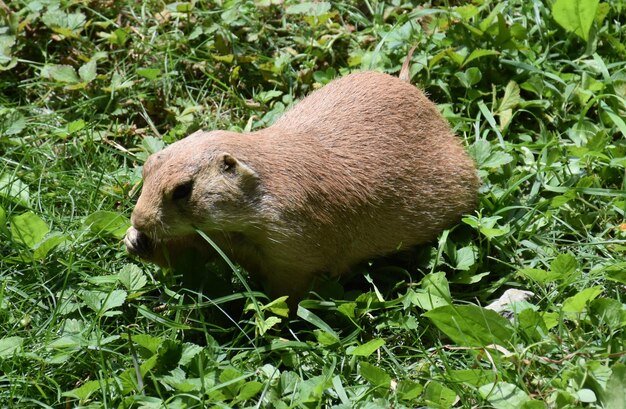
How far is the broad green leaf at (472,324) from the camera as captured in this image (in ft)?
14.6

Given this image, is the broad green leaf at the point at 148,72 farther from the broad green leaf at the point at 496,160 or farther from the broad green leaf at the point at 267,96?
the broad green leaf at the point at 496,160

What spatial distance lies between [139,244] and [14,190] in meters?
1.11

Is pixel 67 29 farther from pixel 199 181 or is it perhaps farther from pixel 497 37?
pixel 497 37

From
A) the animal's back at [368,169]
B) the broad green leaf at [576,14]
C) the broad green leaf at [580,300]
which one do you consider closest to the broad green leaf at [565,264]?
the broad green leaf at [580,300]

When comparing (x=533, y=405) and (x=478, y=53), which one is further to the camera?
(x=478, y=53)

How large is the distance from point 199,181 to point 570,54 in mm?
3161

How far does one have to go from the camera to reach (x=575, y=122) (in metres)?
6.01

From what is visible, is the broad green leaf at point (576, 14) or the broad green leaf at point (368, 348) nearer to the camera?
the broad green leaf at point (368, 348)

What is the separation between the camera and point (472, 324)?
14.7 ft

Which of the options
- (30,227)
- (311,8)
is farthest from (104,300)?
(311,8)

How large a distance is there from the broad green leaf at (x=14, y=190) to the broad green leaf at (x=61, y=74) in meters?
0.99

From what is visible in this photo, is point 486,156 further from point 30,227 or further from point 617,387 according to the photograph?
point 30,227

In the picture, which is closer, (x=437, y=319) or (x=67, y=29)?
(x=437, y=319)

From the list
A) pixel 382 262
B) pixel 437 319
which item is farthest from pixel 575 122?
pixel 437 319
